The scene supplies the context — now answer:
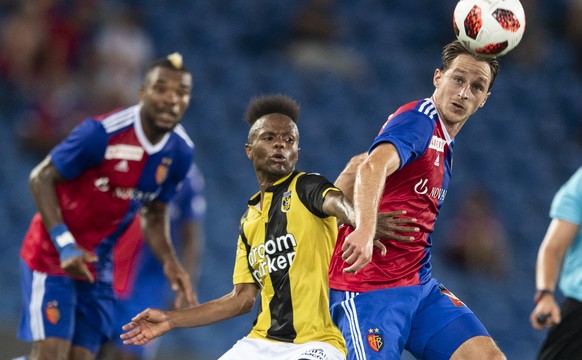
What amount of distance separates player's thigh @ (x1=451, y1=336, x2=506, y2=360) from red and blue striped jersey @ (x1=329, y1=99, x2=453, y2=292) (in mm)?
404

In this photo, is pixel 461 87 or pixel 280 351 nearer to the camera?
pixel 280 351

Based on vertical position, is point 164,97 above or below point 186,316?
above

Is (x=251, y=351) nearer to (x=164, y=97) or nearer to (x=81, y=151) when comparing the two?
(x=81, y=151)

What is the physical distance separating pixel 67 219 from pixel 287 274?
208cm

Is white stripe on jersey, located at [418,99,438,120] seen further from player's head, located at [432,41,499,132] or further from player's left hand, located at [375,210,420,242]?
player's left hand, located at [375,210,420,242]

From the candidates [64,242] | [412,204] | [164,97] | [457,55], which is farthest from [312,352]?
[164,97]

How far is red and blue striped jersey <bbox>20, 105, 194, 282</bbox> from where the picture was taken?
21.1 feet

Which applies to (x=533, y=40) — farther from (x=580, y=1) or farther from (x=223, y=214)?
(x=223, y=214)

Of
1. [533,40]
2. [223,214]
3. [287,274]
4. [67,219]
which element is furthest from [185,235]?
[533,40]

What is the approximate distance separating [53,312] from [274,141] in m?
2.06

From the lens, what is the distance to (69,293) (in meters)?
6.48

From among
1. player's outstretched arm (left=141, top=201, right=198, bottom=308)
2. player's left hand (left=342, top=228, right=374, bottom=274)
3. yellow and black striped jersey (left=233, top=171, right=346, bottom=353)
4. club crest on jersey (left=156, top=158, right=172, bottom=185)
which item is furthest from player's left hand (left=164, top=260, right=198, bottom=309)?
player's left hand (left=342, top=228, right=374, bottom=274)

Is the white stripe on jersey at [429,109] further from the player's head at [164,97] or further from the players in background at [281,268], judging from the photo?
the player's head at [164,97]

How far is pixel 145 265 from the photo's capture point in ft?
26.7
